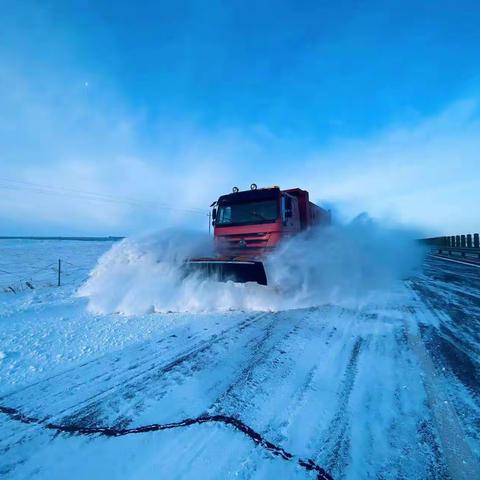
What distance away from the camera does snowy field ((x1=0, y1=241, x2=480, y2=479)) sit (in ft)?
6.10

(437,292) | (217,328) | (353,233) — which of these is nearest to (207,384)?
(217,328)

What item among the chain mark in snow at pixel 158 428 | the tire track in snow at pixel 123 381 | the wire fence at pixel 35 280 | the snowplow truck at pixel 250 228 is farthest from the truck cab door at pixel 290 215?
the wire fence at pixel 35 280

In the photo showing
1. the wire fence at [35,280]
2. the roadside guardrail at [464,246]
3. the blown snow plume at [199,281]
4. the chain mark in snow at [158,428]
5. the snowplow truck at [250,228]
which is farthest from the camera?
the roadside guardrail at [464,246]

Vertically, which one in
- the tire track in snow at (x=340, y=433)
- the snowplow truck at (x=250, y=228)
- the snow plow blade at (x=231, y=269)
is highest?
the snowplow truck at (x=250, y=228)

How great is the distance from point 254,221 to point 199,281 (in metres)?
2.28

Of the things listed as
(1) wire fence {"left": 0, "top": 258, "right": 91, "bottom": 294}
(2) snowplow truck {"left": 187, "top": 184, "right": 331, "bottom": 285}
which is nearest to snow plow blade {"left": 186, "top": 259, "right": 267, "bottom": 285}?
(2) snowplow truck {"left": 187, "top": 184, "right": 331, "bottom": 285}

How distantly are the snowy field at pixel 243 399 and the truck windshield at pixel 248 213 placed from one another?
325 centimetres

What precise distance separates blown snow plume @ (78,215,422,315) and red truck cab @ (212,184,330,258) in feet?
1.31

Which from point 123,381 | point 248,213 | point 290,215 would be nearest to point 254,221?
point 248,213

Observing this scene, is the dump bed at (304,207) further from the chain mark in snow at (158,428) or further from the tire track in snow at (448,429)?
the chain mark in snow at (158,428)

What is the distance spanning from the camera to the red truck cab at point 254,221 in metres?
7.22

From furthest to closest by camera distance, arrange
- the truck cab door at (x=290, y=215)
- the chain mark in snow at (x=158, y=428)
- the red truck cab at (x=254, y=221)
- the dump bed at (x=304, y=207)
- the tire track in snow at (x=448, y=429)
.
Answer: the dump bed at (x=304, y=207), the truck cab door at (x=290, y=215), the red truck cab at (x=254, y=221), the chain mark in snow at (x=158, y=428), the tire track in snow at (x=448, y=429)

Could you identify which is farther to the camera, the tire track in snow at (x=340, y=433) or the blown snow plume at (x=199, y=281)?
the blown snow plume at (x=199, y=281)

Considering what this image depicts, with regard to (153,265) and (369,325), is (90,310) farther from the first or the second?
(369,325)
